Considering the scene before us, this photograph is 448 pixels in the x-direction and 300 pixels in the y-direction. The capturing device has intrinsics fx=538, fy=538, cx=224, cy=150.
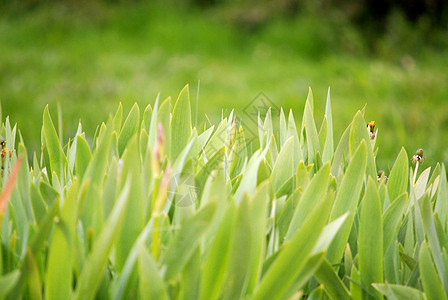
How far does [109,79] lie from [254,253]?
524cm

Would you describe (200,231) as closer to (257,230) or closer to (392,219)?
(257,230)

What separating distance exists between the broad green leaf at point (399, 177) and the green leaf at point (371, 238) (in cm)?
27

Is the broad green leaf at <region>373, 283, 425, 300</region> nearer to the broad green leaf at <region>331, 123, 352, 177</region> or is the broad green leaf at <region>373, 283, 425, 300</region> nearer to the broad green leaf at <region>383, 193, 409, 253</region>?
the broad green leaf at <region>383, 193, 409, 253</region>

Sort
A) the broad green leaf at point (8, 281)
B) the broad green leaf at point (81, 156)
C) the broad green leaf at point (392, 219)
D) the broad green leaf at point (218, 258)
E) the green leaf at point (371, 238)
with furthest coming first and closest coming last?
1. the broad green leaf at point (81, 156)
2. the broad green leaf at point (392, 219)
3. the green leaf at point (371, 238)
4. the broad green leaf at point (218, 258)
5. the broad green leaf at point (8, 281)

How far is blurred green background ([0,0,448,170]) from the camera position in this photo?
4.70 metres

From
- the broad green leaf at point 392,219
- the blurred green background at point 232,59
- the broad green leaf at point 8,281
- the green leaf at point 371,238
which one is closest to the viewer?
the broad green leaf at point 8,281

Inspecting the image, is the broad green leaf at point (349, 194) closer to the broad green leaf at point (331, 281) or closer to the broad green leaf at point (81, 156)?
the broad green leaf at point (331, 281)

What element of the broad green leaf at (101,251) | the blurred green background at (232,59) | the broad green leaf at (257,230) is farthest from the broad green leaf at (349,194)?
the blurred green background at (232,59)

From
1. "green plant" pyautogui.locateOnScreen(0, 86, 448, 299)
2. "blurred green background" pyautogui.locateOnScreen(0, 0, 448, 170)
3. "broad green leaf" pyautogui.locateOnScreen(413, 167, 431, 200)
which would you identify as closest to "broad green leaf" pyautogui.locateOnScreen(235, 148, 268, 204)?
"green plant" pyautogui.locateOnScreen(0, 86, 448, 299)

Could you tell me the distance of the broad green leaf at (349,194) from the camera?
3.41 ft

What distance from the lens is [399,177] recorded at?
1.25 m

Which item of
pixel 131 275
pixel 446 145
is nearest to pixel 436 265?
pixel 131 275

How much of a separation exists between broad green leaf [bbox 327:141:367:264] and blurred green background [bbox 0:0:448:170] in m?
2.21

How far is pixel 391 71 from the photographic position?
225 inches
